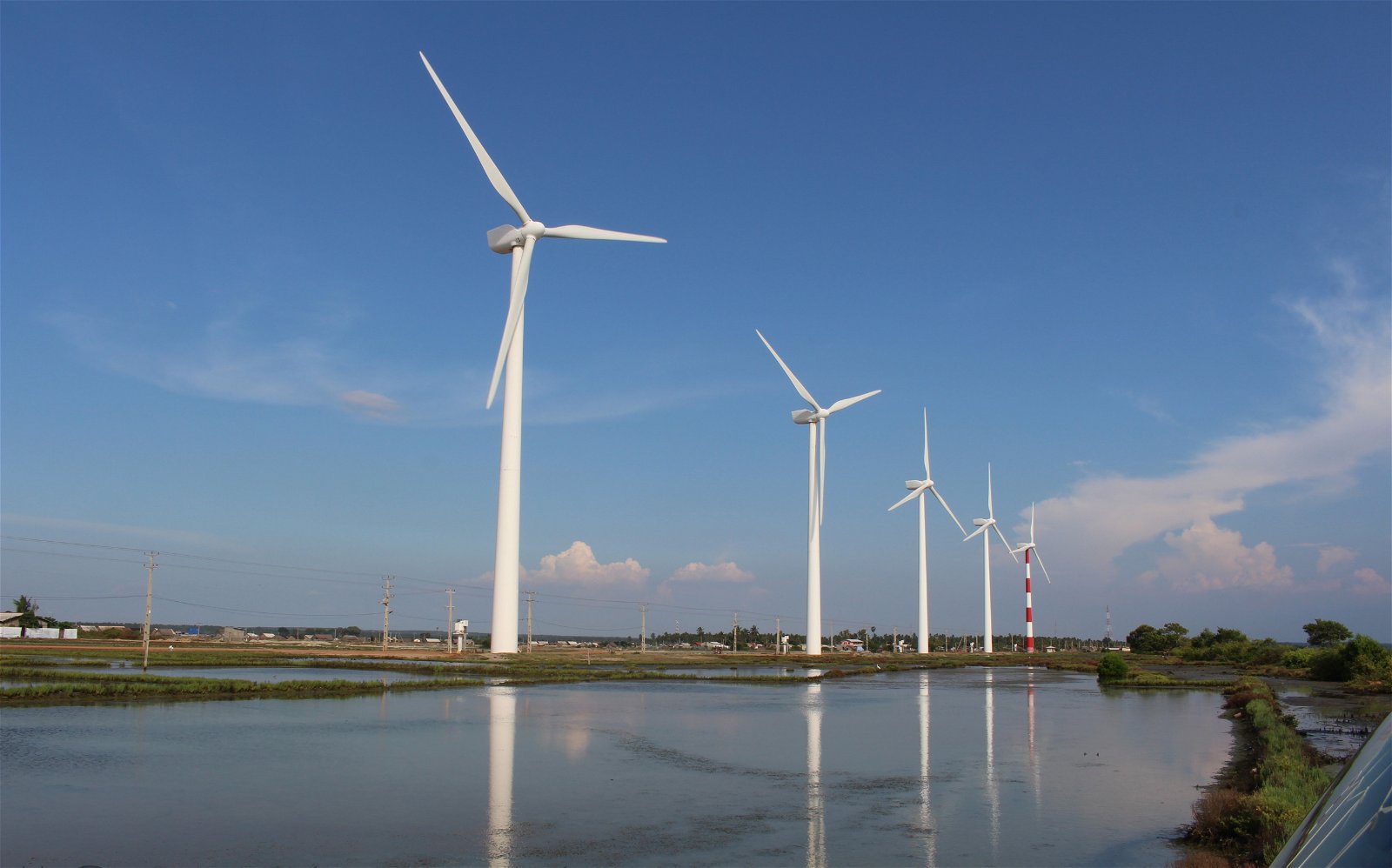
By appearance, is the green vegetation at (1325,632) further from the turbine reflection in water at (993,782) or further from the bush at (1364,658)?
the turbine reflection in water at (993,782)

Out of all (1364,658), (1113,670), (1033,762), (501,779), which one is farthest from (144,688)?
(1364,658)

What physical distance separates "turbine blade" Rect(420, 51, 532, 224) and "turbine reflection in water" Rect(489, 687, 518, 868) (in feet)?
133

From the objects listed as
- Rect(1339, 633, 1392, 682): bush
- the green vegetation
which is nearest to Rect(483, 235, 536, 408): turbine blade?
Rect(1339, 633, 1392, 682): bush

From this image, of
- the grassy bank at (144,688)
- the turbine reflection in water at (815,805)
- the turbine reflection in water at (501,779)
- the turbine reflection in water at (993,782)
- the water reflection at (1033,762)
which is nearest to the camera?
the turbine reflection in water at (501,779)

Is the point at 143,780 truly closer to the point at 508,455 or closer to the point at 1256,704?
the point at 1256,704

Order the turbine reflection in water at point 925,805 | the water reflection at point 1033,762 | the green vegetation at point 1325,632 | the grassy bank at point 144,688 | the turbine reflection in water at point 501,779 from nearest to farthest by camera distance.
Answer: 1. the turbine reflection in water at point 501,779
2. the turbine reflection in water at point 925,805
3. the water reflection at point 1033,762
4. the grassy bank at point 144,688
5. the green vegetation at point 1325,632

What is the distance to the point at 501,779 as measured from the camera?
21.3 m

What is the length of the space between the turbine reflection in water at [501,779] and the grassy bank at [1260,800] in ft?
34.4

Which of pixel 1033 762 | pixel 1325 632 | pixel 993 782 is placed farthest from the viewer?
pixel 1325 632

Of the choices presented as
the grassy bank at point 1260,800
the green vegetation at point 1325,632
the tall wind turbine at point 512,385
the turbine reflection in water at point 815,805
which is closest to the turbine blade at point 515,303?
the tall wind turbine at point 512,385

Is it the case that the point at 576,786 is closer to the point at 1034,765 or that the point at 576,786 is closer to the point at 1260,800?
the point at 1034,765

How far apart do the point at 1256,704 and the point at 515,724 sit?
107 ft

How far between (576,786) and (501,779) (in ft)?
6.03

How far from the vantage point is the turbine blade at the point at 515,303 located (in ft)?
199
